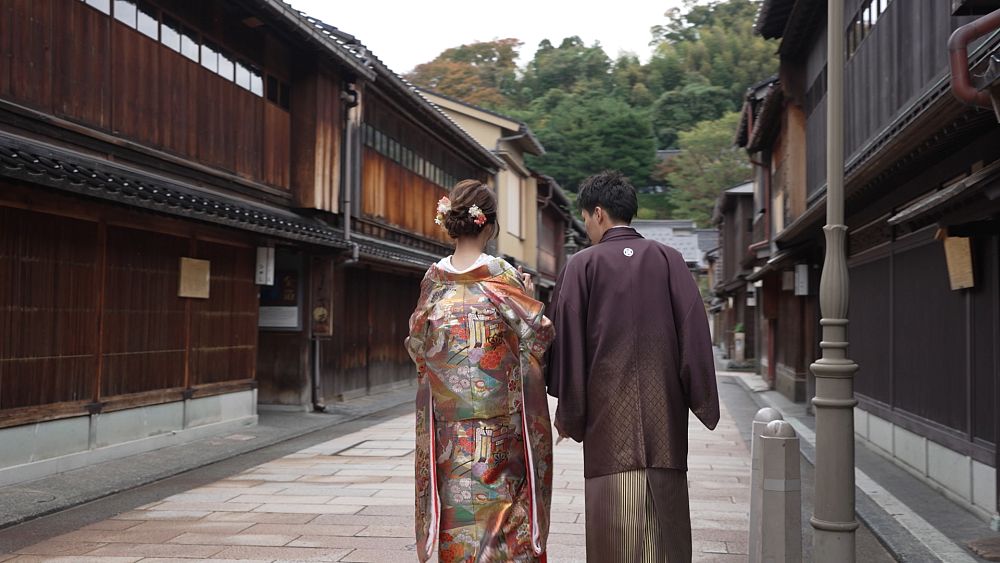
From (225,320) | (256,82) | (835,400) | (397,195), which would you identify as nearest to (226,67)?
(256,82)

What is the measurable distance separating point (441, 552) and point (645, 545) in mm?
959

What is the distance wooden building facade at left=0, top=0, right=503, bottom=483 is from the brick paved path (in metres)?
2.08

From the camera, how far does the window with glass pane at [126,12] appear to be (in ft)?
36.5

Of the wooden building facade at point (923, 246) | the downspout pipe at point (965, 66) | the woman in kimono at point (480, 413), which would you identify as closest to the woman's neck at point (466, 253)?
the woman in kimono at point (480, 413)

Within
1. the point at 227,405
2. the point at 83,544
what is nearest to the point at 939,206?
the point at 83,544

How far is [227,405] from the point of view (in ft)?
45.6

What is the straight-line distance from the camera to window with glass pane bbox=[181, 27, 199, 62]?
12.8 meters

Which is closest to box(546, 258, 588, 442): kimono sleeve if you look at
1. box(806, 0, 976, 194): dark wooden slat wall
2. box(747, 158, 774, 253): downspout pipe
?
box(806, 0, 976, 194): dark wooden slat wall

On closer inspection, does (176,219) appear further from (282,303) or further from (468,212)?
(468,212)

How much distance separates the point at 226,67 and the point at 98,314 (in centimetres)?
505

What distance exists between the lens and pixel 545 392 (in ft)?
14.5

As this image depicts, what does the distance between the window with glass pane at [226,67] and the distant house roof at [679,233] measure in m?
54.6

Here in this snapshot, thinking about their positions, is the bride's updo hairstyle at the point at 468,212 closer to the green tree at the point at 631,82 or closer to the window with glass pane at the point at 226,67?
the window with glass pane at the point at 226,67

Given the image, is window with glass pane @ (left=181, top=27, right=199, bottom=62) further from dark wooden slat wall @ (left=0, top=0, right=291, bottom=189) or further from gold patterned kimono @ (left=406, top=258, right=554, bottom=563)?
gold patterned kimono @ (left=406, top=258, right=554, bottom=563)
